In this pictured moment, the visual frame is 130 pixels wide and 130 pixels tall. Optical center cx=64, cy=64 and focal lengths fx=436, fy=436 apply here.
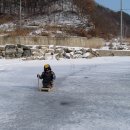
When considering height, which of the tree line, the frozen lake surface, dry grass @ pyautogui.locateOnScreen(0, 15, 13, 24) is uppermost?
the tree line

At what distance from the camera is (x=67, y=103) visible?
384 inches

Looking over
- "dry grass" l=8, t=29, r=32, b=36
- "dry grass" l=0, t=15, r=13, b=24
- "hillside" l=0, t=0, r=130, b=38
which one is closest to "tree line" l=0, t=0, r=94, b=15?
"hillside" l=0, t=0, r=130, b=38

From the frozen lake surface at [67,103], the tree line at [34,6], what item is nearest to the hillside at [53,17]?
the tree line at [34,6]

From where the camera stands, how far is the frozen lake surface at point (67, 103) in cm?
766

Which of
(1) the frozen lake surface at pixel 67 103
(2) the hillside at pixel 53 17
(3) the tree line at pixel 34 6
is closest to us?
(1) the frozen lake surface at pixel 67 103

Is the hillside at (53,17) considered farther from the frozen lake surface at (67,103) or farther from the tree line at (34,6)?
the frozen lake surface at (67,103)

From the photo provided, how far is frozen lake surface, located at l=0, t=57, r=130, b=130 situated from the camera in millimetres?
7656

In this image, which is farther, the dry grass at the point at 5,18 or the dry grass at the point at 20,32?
the dry grass at the point at 5,18

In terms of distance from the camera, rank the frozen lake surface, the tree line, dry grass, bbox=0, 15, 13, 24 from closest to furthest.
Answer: the frozen lake surface < dry grass, bbox=0, 15, 13, 24 < the tree line

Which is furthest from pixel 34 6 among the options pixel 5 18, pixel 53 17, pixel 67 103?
pixel 67 103

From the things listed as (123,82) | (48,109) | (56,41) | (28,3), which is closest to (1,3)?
(28,3)

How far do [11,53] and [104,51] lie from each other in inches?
245

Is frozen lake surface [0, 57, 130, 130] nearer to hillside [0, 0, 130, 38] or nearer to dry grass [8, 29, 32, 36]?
dry grass [8, 29, 32, 36]

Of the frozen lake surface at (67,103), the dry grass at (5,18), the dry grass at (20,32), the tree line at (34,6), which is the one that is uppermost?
the tree line at (34,6)
